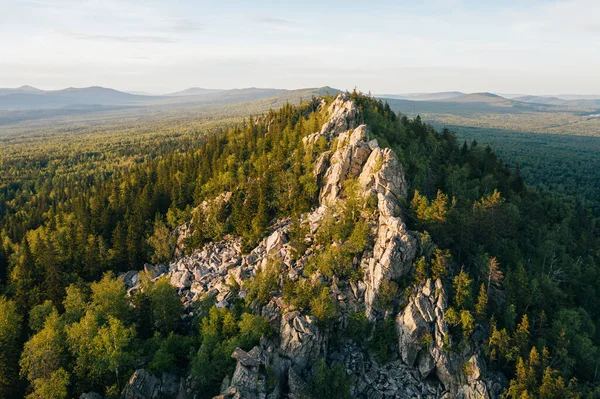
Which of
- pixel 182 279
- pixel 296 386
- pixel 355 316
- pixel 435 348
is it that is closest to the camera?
pixel 296 386

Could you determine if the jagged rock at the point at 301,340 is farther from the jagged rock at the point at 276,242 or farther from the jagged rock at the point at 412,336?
the jagged rock at the point at 276,242

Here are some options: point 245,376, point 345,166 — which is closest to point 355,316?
point 245,376

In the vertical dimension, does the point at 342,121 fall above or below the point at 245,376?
above

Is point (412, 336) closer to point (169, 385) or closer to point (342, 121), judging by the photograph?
point (169, 385)

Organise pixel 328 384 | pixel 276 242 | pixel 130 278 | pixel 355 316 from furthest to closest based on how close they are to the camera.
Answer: pixel 130 278, pixel 276 242, pixel 355 316, pixel 328 384

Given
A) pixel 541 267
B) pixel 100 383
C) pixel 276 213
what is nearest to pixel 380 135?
pixel 276 213

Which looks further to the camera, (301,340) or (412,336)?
(412,336)

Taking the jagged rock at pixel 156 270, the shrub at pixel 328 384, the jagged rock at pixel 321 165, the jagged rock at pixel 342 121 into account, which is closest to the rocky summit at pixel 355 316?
the shrub at pixel 328 384

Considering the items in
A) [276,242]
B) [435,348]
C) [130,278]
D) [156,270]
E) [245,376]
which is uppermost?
[276,242]
